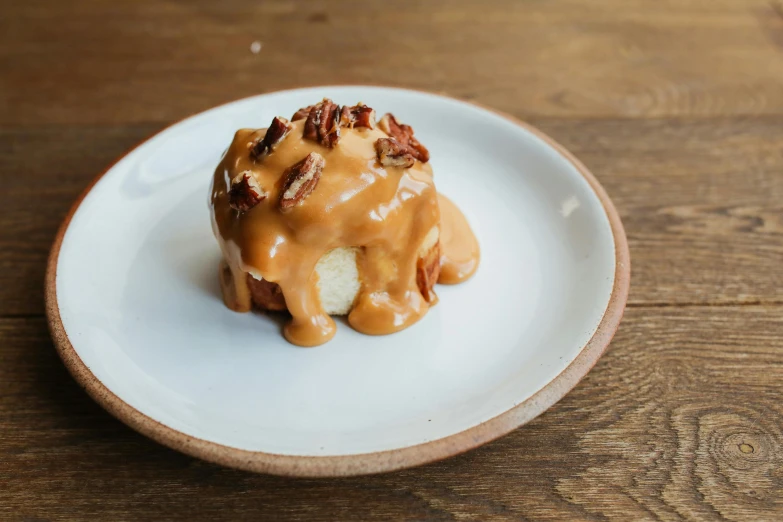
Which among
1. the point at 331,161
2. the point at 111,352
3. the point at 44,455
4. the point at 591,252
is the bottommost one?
the point at 44,455

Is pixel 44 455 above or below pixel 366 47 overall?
below

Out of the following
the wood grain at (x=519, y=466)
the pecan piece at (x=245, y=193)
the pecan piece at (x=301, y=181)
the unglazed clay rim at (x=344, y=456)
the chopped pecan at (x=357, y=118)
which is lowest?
the wood grain at (x=519, y=466)

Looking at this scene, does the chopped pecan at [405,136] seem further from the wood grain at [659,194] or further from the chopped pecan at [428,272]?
the wood grain at [659,194]

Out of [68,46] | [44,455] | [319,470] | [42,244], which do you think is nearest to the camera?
[319,470]

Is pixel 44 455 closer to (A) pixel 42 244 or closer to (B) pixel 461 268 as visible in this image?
(A) pixel 42 244

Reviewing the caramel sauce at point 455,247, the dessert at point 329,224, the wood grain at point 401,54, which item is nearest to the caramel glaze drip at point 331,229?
the dessert at point 329,224

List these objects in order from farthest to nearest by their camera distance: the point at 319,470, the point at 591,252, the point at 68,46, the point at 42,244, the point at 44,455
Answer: the point at 68,46 → the point at 42,244 → the point at 591,252 → the point at 44,455 → the point at 319,470

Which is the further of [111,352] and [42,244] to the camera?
[42,244]

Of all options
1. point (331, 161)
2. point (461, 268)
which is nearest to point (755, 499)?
point (461, 268)
